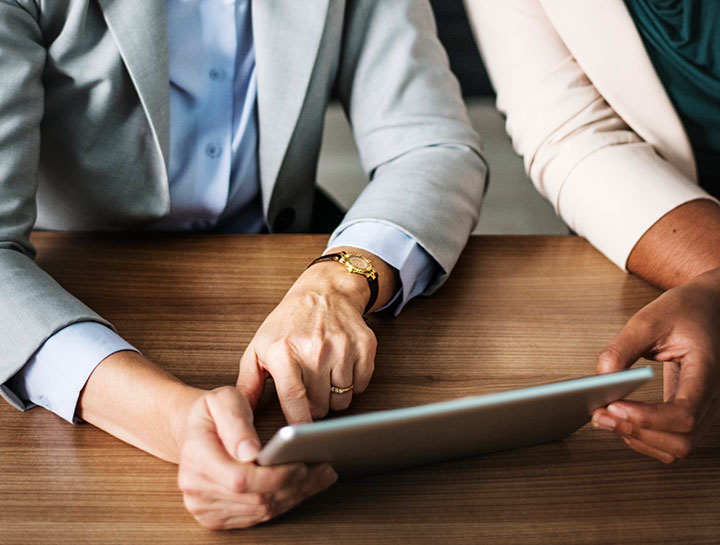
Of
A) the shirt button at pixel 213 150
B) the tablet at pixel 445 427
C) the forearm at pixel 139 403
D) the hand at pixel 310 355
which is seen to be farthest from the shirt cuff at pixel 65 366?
the shirt button at pixel 213 150

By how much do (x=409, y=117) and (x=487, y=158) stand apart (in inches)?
63.5

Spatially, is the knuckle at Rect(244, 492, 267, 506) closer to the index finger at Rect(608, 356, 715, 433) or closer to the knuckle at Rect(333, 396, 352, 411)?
the knuckle at Rect(333, 396, 352, 411)

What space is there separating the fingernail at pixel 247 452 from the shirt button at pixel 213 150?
1.80 feet

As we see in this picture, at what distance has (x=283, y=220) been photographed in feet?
3.50

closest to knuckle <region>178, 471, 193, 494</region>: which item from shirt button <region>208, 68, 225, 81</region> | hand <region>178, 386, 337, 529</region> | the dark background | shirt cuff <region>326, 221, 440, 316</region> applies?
hand <region>178, 386, 337, 529</region>

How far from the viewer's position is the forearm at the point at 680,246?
31.9 inches

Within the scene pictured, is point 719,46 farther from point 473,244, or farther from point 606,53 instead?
point 473,244

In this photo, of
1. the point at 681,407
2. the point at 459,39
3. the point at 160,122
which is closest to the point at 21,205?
the point at 160,122

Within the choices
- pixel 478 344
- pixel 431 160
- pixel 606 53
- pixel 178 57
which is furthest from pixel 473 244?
pixel 178 57

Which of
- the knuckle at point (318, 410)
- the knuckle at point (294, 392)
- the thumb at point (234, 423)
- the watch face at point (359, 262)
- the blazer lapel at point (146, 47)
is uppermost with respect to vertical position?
the blazer lapel at point (146, 47)

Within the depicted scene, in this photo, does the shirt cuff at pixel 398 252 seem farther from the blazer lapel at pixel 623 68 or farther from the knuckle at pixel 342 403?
the blazer lapel at pixel 623 68

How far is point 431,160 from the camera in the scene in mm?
890

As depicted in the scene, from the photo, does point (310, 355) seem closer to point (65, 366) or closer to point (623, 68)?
point (65, 366)

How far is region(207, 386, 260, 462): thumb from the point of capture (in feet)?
1.62
